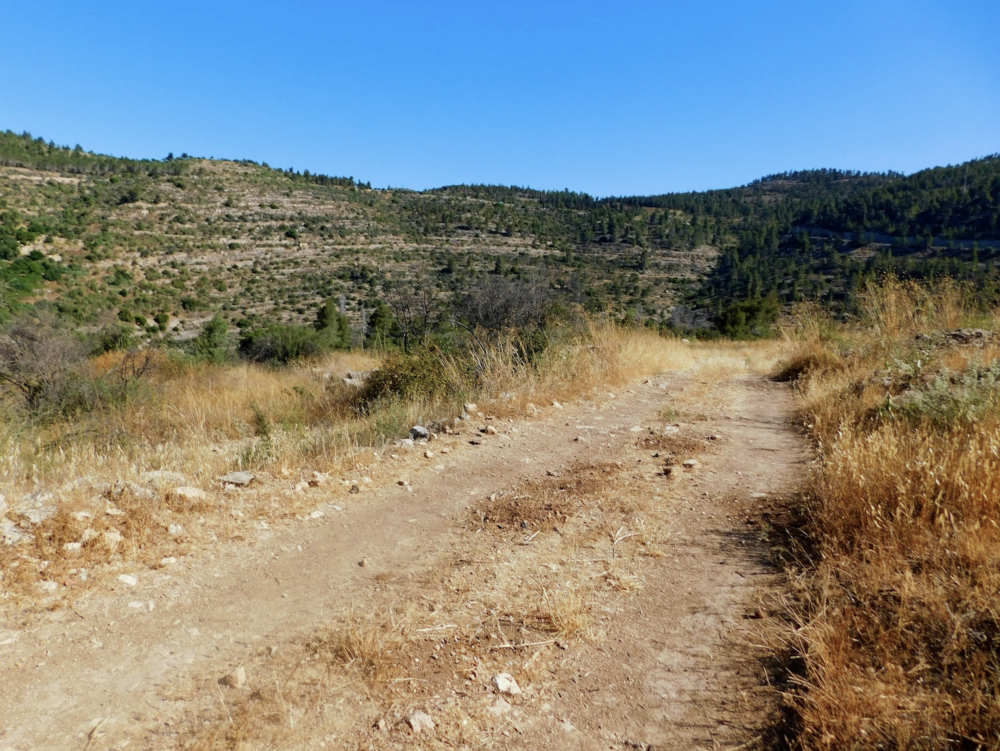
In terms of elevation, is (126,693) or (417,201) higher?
(417,201)

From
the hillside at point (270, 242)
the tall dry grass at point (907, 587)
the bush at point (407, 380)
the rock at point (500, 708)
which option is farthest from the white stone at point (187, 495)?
the hillside at point (270, 242)

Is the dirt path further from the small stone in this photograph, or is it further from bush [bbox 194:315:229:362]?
bush [bbox 194:315:229:362]

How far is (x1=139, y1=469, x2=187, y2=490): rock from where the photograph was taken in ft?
11.2

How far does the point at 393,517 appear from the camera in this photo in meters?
3.43

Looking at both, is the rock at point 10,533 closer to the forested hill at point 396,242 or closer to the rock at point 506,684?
Answer: the rock at point 506,684

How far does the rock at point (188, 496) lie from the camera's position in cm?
331

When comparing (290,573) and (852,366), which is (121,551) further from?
(852,366)

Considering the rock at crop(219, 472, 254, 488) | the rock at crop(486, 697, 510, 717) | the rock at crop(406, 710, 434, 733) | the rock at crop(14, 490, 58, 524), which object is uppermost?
the rock at crop(14, 490, 58, 524)

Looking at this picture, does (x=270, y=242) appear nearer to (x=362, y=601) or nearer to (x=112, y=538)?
(x=112, y=538)

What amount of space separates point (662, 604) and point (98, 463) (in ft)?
13.3

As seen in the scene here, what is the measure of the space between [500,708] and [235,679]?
3.09ft

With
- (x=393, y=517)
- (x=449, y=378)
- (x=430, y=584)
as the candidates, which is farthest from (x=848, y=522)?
(x=449, y=378)

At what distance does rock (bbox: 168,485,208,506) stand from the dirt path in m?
0.58

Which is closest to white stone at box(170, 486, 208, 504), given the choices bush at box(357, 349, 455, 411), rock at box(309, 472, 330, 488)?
rock at box(309, 472, 330, 488)
